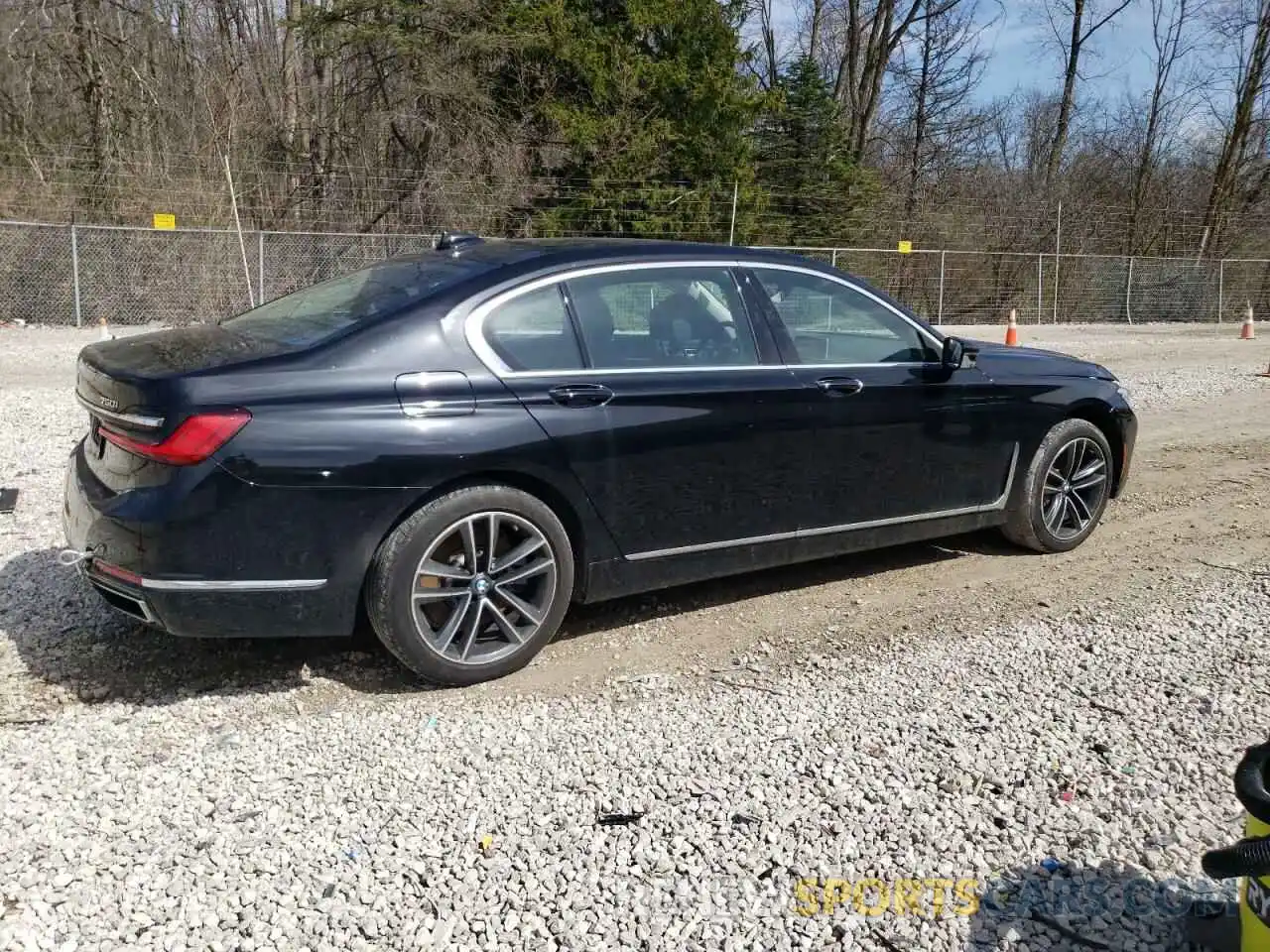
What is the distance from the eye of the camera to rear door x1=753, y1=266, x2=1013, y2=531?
4.64 m

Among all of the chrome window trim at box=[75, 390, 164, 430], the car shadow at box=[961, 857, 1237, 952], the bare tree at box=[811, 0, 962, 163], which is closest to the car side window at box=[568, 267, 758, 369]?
the chrome window trim at box=[75, 390, 164, 430]

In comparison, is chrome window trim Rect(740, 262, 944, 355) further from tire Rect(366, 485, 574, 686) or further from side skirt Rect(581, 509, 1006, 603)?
tire Rect(366, 485, 574, 686)

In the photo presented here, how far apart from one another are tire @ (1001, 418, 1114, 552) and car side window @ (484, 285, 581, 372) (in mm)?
2684

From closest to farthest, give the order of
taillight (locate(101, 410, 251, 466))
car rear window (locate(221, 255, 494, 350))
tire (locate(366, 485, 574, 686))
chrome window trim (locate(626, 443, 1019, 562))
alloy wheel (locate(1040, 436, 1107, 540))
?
taillight (locate(101, 410, 251, 466)) < tire (locate(366, 485, 574, 686)) < car rear window (locate(221, 255, 494, 350)) < chrome window trim (locate(626, 443, 1019, 562)) < alloy wheel (locate(1040, 436, 1107, 540))

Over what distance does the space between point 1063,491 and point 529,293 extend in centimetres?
320

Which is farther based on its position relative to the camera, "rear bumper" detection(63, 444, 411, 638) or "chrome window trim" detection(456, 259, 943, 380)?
"chrome window trim" detection(456, 259, 943, 380)

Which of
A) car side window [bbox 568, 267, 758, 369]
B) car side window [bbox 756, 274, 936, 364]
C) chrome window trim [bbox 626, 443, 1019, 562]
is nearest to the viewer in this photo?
car side window [bbox 568, 267, 758, 369]

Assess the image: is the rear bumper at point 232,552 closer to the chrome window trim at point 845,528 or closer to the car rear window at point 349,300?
the car rear window at point 349,300

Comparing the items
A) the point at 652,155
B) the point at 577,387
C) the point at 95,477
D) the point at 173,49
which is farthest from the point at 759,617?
the point at 173,49

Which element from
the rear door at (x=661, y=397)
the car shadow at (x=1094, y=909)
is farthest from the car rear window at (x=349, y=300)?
the car shadow at (x=1094, y=909)

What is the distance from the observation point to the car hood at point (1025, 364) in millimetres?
5258

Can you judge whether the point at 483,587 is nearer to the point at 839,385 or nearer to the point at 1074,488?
the point at 839,385

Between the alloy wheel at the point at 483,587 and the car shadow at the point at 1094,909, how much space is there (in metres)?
1.92

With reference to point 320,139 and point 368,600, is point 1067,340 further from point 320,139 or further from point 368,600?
point 368,600
